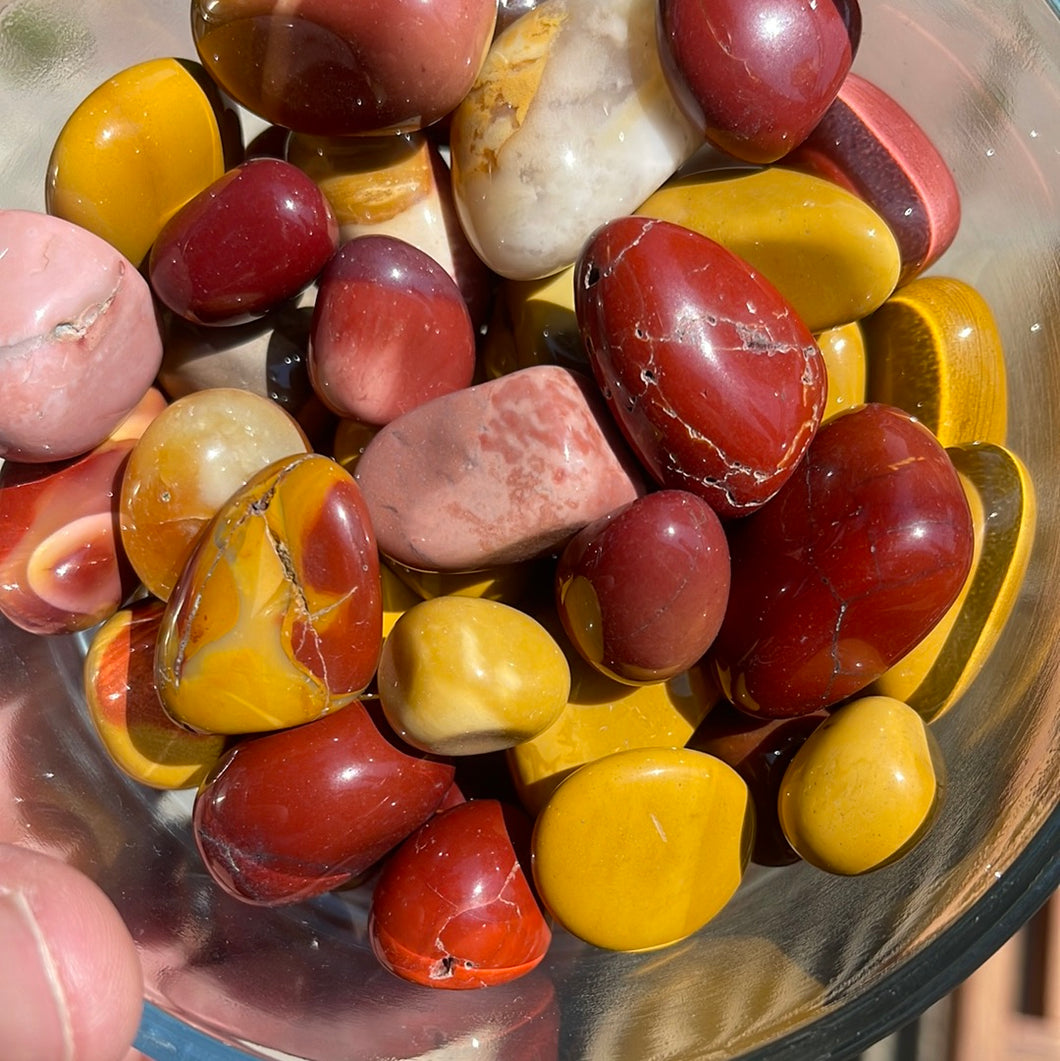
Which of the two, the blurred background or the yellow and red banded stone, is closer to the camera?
the yellow and red banded stone

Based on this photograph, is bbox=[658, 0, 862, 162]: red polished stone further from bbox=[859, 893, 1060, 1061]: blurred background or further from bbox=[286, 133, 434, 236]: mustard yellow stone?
bbox=[859, 893, 1060, 1061]: blurred background

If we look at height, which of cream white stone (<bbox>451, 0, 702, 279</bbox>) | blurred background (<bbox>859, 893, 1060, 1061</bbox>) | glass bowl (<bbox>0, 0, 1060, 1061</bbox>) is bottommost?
blurred background (<bbox>859, 893, 1060, 1061</bbox>)

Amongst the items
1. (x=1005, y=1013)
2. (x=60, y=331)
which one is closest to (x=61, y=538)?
(x=60, y=331)

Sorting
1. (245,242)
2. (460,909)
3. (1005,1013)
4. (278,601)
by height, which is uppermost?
(245,242)

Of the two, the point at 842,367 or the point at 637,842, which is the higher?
the point at 842,367

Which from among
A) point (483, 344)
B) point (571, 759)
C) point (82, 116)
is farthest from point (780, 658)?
point (82, 116)

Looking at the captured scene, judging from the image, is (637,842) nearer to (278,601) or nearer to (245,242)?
(278,601)

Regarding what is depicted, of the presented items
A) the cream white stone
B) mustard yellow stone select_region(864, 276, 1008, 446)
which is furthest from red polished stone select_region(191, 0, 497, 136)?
mustard yellow stone select_region(864, 276, 1008, 446)
